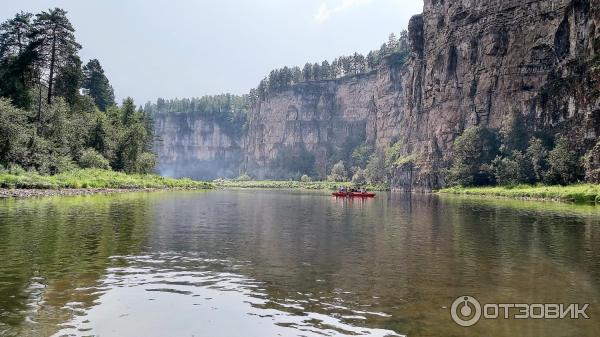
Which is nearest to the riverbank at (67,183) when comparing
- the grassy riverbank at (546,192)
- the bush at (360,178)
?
the grassy riverbank at (546,192)

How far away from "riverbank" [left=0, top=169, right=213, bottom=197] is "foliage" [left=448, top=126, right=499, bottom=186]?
67.5 metres

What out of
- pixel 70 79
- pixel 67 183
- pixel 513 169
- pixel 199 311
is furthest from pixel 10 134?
pixel 513 169

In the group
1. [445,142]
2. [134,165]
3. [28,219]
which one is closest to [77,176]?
[134,165]

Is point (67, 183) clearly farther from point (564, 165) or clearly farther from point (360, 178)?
point (360, 178)

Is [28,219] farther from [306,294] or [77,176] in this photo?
[77,176]

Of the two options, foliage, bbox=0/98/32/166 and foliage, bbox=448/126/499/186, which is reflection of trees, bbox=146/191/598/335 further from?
foliage, bbox=448/126/499/186

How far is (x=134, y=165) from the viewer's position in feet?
307

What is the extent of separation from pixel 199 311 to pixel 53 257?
8204mm

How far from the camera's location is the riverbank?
4694 centimetres

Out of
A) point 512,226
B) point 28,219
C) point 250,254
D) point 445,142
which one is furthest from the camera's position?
point 445,142

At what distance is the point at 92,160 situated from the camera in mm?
73188

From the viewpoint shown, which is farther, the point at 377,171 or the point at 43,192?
the point at 377,171

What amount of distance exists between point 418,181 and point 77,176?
92.0 meters

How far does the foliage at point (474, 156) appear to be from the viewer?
336ft
